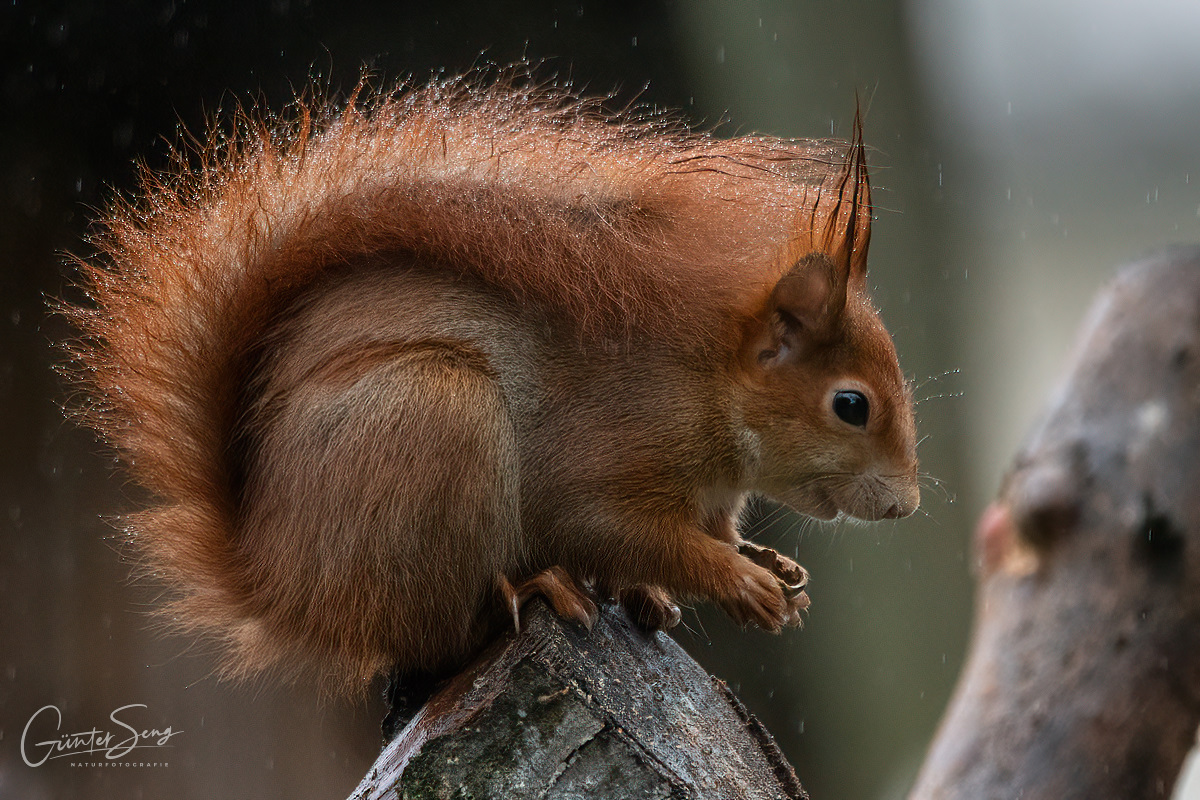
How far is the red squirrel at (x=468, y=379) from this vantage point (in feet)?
3.23

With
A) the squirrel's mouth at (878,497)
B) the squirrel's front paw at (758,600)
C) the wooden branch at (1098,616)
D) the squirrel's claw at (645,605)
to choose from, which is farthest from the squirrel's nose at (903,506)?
the wooden branch at (1098,616)

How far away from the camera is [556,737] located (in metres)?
0.92

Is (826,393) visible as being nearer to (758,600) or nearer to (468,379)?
(758,600)

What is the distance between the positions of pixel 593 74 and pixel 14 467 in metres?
1.28

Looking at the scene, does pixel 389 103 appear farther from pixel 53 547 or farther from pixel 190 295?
pixel 53 547

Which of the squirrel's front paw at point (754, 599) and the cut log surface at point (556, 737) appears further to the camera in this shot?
the squirrel's front paw at point (754, 599)

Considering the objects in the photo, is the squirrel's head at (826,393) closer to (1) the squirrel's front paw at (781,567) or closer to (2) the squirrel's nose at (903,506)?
→ (2) the squirrel's nose at (903,506)

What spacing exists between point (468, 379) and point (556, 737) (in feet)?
1.04

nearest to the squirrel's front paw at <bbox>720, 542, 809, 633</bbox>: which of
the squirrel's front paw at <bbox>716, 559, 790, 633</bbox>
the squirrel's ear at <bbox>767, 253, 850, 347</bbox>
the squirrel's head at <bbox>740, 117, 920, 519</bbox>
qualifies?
the squirrel's front paw at <bbox>716, 559, 790, 633</bbox>

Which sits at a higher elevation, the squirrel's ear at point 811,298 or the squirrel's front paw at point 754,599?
the squirrel's ear at point 811,298

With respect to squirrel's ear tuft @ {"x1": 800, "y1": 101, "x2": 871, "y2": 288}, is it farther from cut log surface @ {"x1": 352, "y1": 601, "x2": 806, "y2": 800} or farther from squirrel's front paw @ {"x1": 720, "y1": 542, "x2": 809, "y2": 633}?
cut log surface @ {"x1": 352, "y1": 601, "x2": 806, "y2": 800}

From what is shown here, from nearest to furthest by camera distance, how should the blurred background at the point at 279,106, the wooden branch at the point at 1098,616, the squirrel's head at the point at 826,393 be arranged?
the wooden branch at the point at 1098,616 < the squirrel's head at the point at 826,393 < the blurred background at the point at 279,106

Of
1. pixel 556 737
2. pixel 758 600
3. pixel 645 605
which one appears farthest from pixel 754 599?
pixel 556 737

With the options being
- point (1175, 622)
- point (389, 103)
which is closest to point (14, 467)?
point (389, 103)
